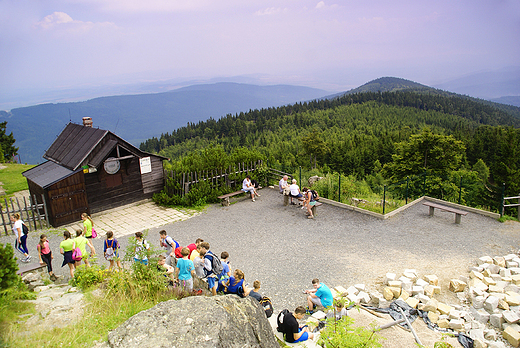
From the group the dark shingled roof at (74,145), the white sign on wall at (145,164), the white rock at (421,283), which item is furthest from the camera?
the white sign on wall at (145,164)

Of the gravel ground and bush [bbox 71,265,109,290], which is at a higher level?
bush [bbox 71,265,109,290]

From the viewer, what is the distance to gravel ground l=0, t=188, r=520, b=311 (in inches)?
359

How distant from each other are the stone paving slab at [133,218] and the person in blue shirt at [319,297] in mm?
8021

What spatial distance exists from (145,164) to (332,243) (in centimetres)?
949

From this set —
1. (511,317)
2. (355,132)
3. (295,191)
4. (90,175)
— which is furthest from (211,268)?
(355,132)

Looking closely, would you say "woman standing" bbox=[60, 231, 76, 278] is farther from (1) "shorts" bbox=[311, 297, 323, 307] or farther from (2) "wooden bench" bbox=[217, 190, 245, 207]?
(2) "wooden bench" bbox=[217, 190, 245, 207]

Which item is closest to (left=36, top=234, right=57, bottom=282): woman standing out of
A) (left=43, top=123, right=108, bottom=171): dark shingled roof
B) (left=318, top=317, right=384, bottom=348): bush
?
(left=43, top=123, right=108, bottom=171): dark shingled roof

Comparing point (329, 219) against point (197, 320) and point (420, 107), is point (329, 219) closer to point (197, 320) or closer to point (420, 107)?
point (197, 320)

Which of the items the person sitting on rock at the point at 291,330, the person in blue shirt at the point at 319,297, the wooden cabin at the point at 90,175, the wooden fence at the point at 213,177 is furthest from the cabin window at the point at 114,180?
the person sitting on rock at the point at 291,330

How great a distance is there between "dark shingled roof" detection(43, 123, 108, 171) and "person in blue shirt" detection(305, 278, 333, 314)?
35.7ft

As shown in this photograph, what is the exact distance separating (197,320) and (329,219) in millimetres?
9952

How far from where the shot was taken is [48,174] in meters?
14.0

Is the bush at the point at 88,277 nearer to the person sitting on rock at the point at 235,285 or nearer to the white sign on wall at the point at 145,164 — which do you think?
the person sitting on rock at the point at 235,285

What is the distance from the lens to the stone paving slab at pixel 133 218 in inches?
518
